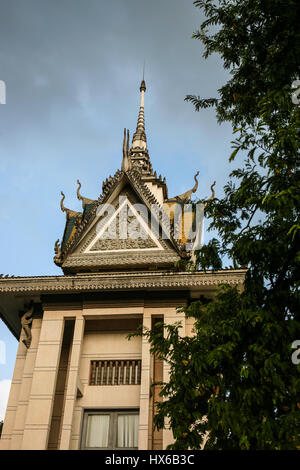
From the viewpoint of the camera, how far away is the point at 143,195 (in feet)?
55.1

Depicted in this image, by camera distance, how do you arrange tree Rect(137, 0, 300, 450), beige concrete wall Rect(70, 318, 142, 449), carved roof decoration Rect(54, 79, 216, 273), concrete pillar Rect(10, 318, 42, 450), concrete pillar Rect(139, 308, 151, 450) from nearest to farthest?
1. tree Rect(137, 0, 300, 450)
2. concrete pillar Rect(139, 308, 151, 450)
3. concrete pillar Rect(10, 318, 42, 450)
4. beige concrete wall Rect(70, 318, 142, 449)
5. carved roof decoration Rect(54, 79, 216, 273)

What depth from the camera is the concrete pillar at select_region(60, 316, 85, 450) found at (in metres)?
12.5

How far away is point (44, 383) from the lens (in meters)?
13.4

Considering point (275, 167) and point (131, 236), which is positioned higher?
point (131, 236)

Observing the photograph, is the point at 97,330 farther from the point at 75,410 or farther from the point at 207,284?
the point at 207,284

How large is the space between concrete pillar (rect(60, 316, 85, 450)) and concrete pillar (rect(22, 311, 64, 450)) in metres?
0.45

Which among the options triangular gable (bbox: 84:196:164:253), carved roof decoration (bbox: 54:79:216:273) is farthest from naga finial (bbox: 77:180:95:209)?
triangular gable (bbox: 84:196:164:253)

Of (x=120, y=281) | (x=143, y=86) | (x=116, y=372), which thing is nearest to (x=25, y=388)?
(x=116, y=372)

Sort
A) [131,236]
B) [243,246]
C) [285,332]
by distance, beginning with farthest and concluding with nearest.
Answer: [131,236]
[243,246]
[285,332]

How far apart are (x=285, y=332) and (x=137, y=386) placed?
749 centimetres

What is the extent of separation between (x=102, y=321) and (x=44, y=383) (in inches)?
Answer: 101

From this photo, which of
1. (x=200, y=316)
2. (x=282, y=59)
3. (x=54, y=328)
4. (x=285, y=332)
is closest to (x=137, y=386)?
(x=54, y=328)

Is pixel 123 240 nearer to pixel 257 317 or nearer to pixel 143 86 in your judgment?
pixel 257 317

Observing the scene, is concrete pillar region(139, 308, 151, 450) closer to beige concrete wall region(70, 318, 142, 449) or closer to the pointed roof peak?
beige concrete wall region(70, 318, 142, 449)
